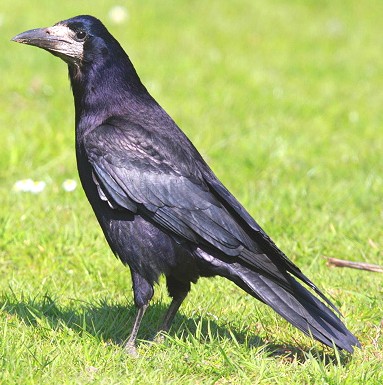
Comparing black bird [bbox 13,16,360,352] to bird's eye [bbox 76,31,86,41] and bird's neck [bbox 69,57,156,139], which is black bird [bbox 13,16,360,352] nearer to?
bird's neck [bbox 69,57,156,139]

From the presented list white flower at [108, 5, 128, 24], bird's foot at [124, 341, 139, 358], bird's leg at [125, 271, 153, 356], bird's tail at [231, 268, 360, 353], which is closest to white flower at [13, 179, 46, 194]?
bird's leg at [125, 271, 153, 356]

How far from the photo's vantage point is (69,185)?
5961 mm

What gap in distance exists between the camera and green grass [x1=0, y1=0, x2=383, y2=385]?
3.88 meters

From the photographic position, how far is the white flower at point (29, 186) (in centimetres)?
591

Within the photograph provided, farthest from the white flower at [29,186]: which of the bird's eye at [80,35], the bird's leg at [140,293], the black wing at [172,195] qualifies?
the bird's leg at [140,293]

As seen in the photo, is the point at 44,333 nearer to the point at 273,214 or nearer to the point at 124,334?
the point at 124,334

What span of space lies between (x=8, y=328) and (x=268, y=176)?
328 centimetres

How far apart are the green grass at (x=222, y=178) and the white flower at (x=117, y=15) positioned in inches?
3.5

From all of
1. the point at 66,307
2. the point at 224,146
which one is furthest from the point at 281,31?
the point at 66,307

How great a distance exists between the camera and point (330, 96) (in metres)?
8.95

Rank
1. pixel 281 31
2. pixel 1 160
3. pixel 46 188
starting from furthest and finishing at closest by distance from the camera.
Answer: pixel 281 31 → pixel 1 160 → pixel 46 188

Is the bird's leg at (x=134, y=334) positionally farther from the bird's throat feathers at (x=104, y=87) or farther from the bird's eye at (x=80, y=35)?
the bird's eye at (x=80, y=35)

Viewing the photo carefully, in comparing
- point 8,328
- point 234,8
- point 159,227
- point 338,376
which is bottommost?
point 338,376

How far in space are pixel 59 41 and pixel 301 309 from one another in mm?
1820
